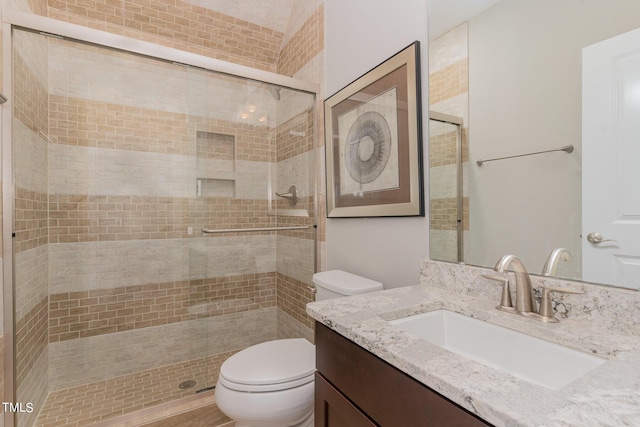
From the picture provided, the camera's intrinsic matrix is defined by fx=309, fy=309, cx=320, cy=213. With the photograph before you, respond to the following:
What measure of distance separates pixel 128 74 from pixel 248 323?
68.8 inches

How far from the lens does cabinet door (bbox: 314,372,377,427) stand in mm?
737

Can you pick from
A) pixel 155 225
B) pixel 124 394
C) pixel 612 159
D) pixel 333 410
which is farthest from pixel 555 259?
pixel 124 394

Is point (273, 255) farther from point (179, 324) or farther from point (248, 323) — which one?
point (179, 324)

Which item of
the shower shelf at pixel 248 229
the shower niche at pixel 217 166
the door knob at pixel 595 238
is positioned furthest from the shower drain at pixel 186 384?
the door knob at pixel 595 238

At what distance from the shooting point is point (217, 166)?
195 centimetres

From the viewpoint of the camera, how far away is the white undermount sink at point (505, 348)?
0.67m

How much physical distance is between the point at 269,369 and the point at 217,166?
1.24 m

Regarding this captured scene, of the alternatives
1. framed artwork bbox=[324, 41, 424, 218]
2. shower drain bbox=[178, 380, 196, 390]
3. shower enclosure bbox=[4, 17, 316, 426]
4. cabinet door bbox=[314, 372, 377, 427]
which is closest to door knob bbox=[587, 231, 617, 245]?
framed artwork bbox=[324, 41, 424, 218]

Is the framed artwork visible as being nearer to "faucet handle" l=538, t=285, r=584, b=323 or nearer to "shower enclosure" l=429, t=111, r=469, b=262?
"shower enclosure" l=429, t=111, r=469, b=262

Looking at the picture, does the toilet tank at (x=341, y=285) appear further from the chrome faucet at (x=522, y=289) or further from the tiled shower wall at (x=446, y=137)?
the chrome faucet at (x=522, y=289)

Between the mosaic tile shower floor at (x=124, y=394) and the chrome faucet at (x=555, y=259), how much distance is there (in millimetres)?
1680

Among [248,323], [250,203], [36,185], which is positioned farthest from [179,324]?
[36,185]

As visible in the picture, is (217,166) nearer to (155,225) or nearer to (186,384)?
(155,225)

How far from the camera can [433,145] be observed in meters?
1.21
